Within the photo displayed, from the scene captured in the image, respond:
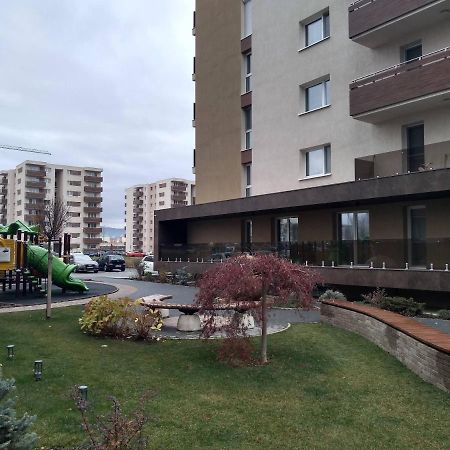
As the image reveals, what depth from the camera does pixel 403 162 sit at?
56.1 ft

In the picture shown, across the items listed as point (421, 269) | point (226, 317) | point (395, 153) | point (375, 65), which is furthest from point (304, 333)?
point (375, 65)

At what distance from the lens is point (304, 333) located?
10.9 m

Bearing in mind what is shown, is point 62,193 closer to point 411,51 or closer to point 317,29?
point 317,29

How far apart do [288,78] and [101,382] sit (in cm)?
1969

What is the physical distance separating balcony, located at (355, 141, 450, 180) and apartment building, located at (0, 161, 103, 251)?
99.6 meters

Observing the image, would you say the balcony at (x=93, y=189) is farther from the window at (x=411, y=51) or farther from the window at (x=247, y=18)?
the window at (x=411, y=51)

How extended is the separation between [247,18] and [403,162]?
14.8 metres

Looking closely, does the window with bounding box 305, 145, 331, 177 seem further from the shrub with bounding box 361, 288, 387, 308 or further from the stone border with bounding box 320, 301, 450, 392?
the stone border with bounding box 320, 301, 450, 392

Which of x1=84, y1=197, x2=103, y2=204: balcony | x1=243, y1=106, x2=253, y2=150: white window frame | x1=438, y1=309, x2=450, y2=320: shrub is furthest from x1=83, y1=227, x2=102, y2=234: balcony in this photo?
x1=438, y1=309, x2=450, y2=320: shrub

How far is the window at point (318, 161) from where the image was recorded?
21578 mm

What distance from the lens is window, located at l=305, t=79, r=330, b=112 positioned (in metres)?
21.8

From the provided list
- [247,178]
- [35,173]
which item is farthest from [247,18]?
[35,173]

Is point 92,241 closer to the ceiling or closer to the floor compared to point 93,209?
closer to the floor

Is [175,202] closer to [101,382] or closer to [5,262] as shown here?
[5,262]
